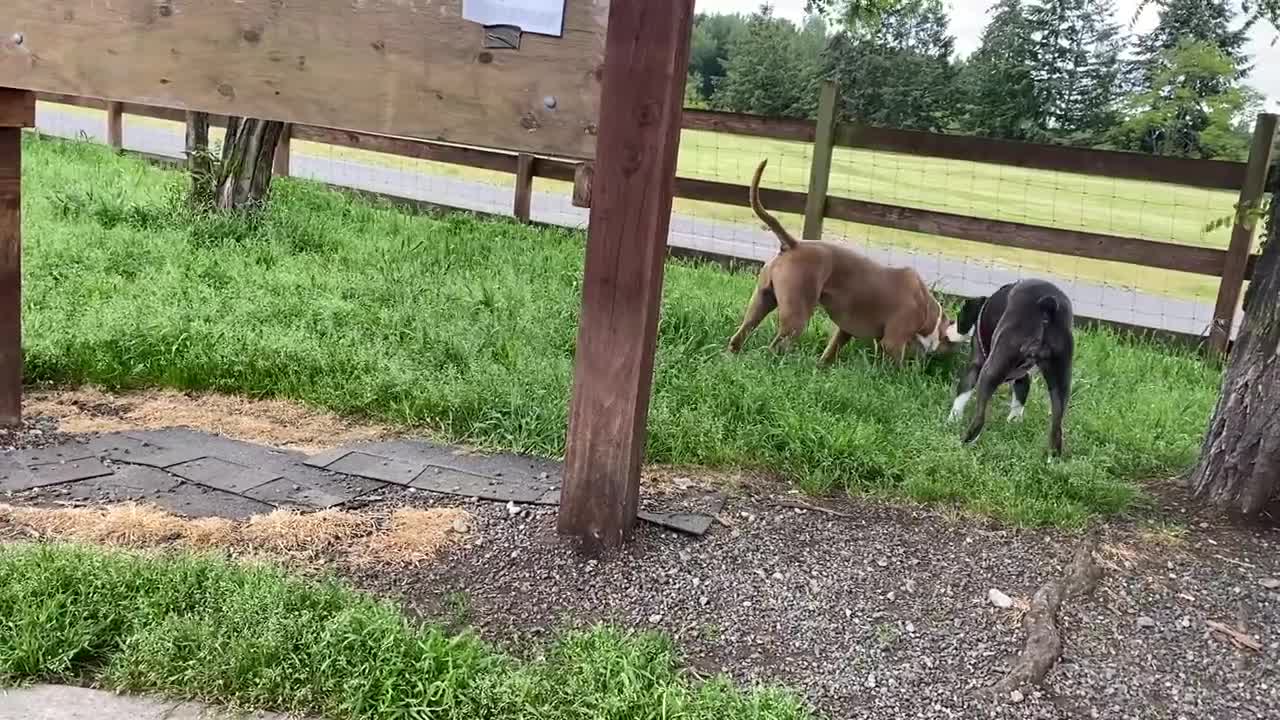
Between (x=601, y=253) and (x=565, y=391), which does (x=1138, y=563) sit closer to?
(x=601, y=253)

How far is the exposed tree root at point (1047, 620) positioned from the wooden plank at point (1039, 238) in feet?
16.9

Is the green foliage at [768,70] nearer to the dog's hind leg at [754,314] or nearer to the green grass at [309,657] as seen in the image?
the dog's hind leg at [754,314]

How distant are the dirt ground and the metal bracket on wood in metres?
1.66

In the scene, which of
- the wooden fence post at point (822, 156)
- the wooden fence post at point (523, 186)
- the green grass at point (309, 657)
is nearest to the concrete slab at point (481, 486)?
the green grass at point (309, 657)

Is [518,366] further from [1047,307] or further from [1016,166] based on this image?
[1016,166]

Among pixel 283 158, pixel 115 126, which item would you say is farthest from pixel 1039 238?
pixel 115 126

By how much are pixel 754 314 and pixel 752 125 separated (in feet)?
12.5

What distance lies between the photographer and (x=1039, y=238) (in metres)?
8.62

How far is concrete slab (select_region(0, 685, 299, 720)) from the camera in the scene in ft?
8.39

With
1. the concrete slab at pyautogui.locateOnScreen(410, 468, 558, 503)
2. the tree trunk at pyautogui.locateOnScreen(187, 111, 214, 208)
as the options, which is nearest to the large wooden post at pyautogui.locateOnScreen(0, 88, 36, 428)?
the concrete slab at pyautogui.locateOnScreen(410, 468, 558, 503)

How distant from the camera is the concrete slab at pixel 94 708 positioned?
8.39 feet

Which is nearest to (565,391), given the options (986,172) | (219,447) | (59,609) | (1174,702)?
(219,447)

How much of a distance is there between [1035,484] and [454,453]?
2497 mm

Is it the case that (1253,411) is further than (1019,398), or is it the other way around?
(1019,398)
